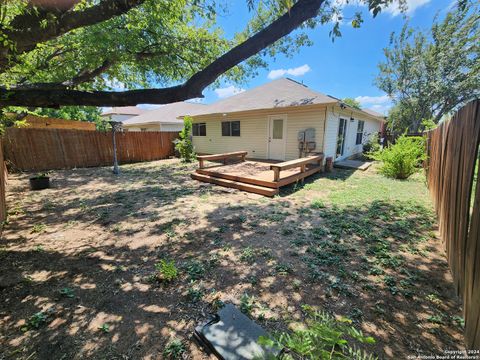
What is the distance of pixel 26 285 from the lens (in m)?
2.48

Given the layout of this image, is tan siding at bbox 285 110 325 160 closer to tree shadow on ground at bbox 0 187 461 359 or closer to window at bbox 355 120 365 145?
tree shadow on ground at bbox 0 187 461 359

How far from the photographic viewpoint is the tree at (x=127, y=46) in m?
2.36

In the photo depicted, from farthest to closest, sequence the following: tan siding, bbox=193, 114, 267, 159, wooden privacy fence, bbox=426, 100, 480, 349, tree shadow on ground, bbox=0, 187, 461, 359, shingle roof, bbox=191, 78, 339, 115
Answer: tan siding, bbox=193, 114, 267, 159
shingle roof, bbox=191, 78, 339, 115
tree shadow on ground, bbox=0, 187, 461, 359
wooden privacy fence, bbox=426, 100, 480, 349

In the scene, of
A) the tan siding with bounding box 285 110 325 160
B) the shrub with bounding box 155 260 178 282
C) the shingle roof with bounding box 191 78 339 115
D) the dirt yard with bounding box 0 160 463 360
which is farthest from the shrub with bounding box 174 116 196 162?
the shrub with bounding box 155 260 178 282

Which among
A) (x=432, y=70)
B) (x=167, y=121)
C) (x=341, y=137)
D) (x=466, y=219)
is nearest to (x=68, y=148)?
(x=167, y=121)

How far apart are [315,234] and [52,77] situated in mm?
10076

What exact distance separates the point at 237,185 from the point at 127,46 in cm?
522

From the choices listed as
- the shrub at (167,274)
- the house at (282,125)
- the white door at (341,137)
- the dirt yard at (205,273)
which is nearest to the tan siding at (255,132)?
the house at (282,125)

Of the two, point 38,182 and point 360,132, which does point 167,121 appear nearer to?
point 38,182

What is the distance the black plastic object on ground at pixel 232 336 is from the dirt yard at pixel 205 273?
0.13 metres

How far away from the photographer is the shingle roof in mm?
8711

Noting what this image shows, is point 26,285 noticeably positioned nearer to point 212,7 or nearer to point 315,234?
point 315,234

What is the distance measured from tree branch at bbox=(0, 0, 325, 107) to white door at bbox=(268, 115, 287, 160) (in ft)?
23.2

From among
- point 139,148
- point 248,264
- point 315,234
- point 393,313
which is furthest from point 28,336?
point 139,148
